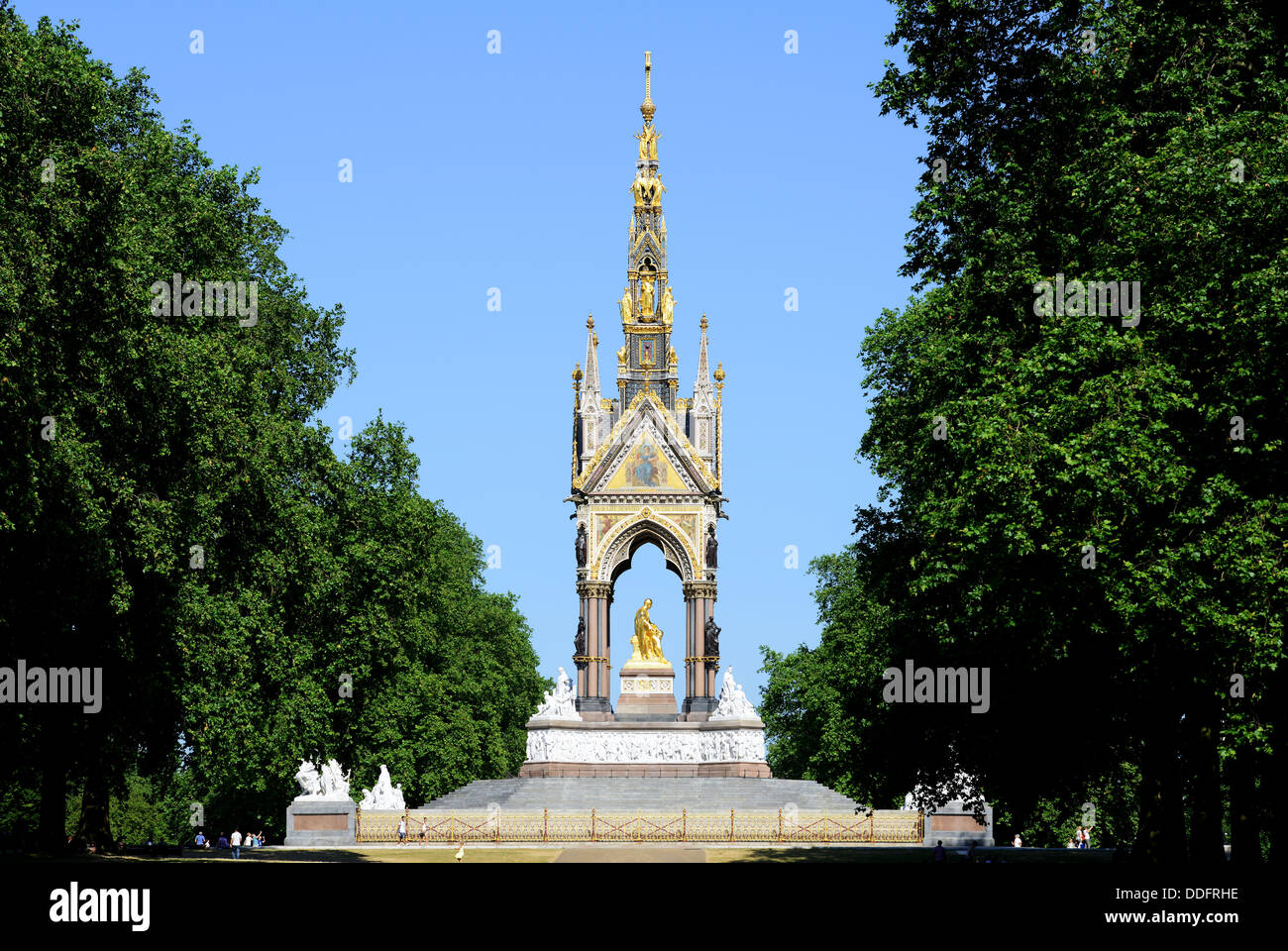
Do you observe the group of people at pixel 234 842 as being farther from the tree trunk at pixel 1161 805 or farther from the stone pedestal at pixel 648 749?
the tree trunk at pixel 1161 805

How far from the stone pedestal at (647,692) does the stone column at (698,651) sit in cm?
85

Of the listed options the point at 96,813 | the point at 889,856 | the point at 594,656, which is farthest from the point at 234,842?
the point at 889,856

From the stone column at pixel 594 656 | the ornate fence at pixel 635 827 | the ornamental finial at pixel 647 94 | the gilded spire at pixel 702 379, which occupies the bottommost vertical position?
the ornate fence at pixel 635 827

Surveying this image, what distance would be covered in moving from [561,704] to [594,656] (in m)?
2.97

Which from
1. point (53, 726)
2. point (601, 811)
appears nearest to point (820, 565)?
point (601, 811)

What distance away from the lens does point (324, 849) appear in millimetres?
45469

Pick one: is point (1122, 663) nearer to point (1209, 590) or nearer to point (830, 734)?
point (1209, 590)

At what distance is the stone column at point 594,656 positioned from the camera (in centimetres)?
6047

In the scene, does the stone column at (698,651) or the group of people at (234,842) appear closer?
the group of people at (234,842)

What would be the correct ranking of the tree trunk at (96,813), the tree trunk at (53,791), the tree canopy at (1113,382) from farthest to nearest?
the tree trunk at (96,813), the tree trunk at (53,791), the tree canopy at (1113,382)

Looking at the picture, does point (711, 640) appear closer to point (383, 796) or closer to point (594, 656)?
point (594, 656)

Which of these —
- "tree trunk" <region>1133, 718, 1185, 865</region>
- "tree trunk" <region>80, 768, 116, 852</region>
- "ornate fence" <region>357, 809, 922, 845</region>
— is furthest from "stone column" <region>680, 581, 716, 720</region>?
"tree trunk" <region>1133, 718, 1185, 865</region>

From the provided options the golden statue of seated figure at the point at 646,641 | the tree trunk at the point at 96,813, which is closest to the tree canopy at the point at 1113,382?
the tree trunk at the point at 96,813

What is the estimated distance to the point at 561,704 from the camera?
58.8 meters
